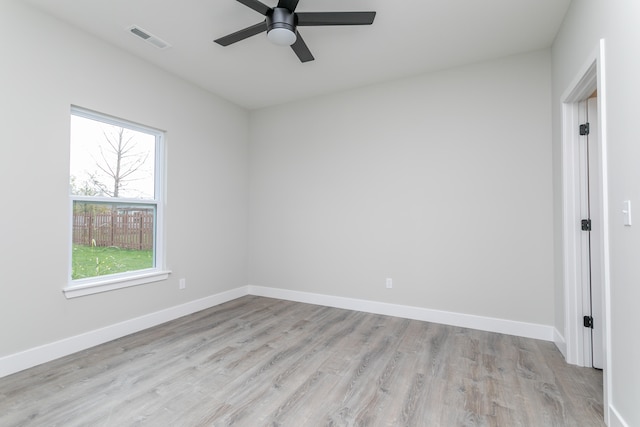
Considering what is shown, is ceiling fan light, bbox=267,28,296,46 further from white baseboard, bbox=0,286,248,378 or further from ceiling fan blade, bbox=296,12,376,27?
white baseboard, bbox=0,286,248,378

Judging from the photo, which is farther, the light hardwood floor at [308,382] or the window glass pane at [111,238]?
the window glass pane at [111,238]

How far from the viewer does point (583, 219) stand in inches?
94.7

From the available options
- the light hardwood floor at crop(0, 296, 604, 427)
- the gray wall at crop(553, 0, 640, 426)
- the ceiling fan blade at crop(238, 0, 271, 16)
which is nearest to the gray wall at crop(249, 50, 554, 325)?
the light hardwood floor at crop(0, 296, 604, 427)

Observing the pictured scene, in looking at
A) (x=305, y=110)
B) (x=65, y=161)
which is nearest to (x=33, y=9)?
(x=65, y=161)

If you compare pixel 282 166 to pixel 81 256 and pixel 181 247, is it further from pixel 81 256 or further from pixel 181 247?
pixel 81 256

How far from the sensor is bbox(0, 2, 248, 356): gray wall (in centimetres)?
231

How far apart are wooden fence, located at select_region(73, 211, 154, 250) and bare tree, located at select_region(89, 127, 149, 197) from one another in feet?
0.84

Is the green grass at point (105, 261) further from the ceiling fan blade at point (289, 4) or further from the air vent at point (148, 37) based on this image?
the ceiling fan blade at point (289, 4)

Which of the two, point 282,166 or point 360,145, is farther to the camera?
point 282,166

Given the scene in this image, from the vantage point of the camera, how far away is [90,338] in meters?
2.75

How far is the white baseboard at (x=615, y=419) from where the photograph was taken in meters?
1.51

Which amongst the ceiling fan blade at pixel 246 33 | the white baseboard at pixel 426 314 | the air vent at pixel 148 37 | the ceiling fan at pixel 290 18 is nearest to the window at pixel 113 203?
the air vent at pixel 148 37

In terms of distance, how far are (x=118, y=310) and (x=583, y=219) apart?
13.8ft

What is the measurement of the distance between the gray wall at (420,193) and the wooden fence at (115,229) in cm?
162
